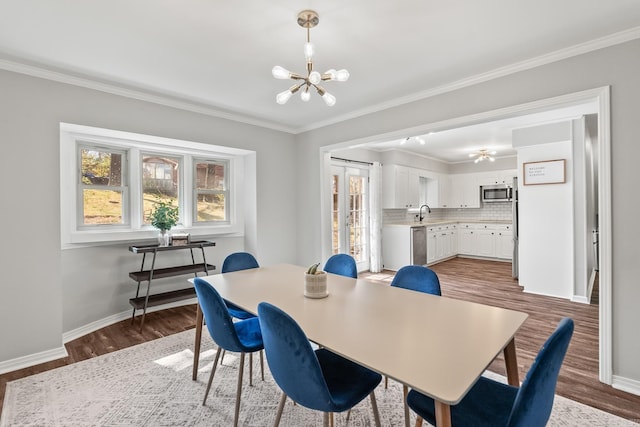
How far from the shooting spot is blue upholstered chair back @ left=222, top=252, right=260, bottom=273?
298 cm

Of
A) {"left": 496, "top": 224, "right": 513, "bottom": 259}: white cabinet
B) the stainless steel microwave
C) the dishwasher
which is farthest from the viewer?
the stainless steel microwave

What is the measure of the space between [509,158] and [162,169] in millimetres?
7393

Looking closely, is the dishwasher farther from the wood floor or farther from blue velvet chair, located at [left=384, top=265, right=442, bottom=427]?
blue velvet chair, located at [left=384, top=265, right=442, bottom=427]

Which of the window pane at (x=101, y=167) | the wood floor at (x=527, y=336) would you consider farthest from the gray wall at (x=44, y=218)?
the window pane at (x=101, y=167)

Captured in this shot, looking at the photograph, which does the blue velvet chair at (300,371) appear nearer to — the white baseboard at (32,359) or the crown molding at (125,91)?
the white baseboard at (32,359)

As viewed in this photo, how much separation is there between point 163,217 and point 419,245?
4716 mm

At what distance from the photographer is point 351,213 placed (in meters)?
5.97

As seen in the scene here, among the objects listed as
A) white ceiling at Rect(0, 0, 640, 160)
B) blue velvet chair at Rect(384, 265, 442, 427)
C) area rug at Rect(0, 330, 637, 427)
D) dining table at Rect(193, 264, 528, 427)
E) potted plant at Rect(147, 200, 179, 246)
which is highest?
white ceiling at Rect(0, 0, 640, 160)

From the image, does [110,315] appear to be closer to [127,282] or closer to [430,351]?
[127,282]

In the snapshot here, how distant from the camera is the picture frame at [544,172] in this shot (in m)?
4.27

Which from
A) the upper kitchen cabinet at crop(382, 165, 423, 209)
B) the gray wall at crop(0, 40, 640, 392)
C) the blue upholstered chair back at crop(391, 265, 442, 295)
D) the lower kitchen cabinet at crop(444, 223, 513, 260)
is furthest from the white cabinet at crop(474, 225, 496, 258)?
the blue upholstered chair back at crop(391, 265, 442, 295)

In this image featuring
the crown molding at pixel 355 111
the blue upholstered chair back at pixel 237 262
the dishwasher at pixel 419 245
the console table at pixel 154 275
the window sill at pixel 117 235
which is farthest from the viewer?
the dishwasher at pixel 419 245

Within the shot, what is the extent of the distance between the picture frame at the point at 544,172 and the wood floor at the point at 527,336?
1.67 meters

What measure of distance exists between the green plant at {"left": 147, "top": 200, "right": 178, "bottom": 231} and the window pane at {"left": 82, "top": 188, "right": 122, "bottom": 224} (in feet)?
1.18
